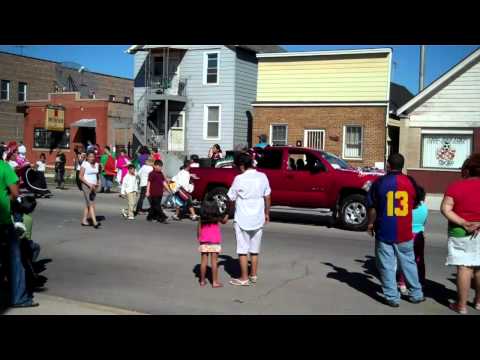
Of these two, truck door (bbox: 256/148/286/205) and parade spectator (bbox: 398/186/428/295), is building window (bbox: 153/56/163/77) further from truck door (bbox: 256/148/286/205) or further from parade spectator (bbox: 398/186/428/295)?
parade spectator (bbox: 398/186/428/295)

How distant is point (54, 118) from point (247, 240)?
2995 centimetres

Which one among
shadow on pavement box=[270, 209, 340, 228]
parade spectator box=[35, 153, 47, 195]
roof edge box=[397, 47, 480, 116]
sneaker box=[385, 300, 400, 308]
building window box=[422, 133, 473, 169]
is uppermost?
roof edge box=[397, 47, 480, 116]

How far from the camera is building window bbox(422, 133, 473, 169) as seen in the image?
22.5 meters

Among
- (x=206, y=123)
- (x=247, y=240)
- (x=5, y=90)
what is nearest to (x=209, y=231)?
(x=247, y=240)

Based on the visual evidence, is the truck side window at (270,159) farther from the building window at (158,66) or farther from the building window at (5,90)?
the building window at (5,90)

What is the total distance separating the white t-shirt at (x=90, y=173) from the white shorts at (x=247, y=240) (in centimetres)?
639

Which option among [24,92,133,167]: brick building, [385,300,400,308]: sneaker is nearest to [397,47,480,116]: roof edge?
[385,300,400,308]: sneaker

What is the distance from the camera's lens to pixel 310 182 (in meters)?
14.3

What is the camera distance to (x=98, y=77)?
162ft

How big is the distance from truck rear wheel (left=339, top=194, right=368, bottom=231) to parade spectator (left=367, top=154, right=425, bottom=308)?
6.85 m

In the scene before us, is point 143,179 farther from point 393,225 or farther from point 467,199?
point 467,199
